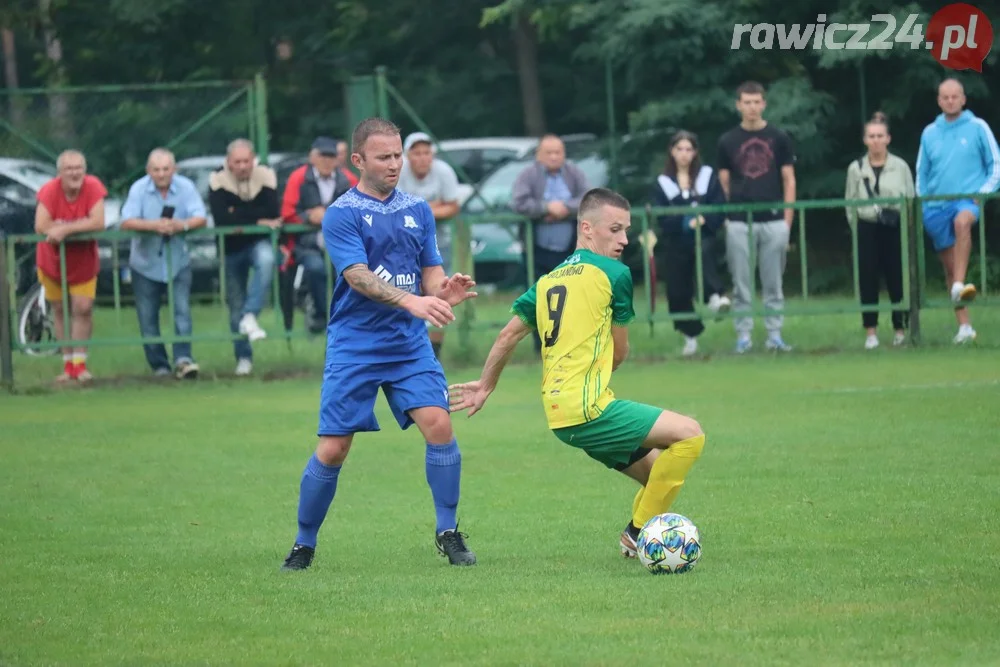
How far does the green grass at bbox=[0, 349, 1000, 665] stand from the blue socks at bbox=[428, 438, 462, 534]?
0.93 ft

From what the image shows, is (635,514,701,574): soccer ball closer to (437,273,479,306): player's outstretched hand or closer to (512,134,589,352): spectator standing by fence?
(437,273,479,306): player's outstretched hand

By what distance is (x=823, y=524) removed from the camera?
7.93 metres

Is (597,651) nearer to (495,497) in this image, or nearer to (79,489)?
(495,497)

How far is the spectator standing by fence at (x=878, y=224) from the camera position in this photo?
51.3 feet

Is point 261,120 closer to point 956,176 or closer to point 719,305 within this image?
point 719,305

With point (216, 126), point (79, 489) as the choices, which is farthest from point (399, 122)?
point (79, 489)

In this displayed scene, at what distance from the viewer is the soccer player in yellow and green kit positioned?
7.18 m

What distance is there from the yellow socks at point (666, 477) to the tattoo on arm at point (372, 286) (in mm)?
1296

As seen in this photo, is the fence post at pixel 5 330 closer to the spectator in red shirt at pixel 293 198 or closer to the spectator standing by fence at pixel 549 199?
the spectator in red shirt at pixel 293 198

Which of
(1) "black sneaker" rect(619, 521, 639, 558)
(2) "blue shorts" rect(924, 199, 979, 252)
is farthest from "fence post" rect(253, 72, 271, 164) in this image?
(1) "black sneaker" rect(619, 521, 639, 558)

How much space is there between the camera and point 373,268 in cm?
757

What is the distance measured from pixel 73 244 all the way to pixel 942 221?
7.72 metres

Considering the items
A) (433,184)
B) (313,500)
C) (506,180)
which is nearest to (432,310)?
(313,500)

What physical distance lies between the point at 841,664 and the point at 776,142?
420 inches
